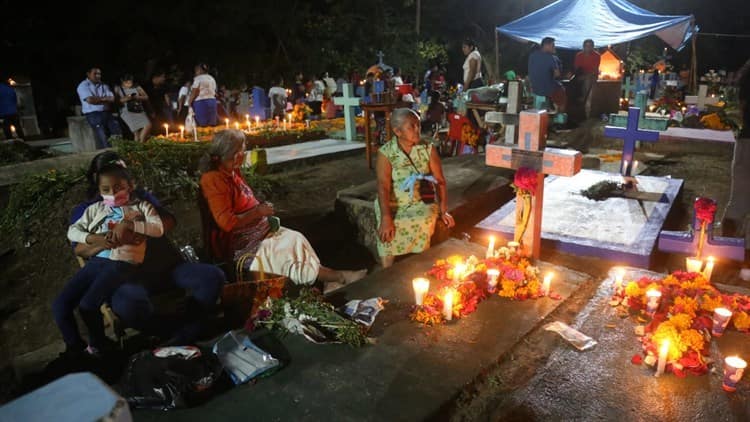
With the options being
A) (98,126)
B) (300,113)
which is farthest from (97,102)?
(300,113)

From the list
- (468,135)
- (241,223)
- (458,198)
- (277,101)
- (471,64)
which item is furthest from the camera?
(277,101)

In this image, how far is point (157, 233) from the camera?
382 centimetres

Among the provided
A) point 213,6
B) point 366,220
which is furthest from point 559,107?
point 213,6

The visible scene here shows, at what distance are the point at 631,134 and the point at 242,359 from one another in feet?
19.8

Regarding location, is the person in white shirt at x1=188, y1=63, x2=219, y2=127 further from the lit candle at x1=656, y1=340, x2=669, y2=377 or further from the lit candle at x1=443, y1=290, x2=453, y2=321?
the lit candle at x1=656, y1=340, x2=669, y2=377

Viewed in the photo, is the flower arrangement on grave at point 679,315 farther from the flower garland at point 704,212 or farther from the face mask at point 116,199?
the face mask at point 116,199

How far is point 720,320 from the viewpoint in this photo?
3.21m

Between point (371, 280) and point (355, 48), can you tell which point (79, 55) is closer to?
point (355, 48)

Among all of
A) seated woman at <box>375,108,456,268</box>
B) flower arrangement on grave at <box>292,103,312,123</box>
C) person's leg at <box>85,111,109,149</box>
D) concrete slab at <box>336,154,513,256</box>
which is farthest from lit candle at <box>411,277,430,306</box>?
flower arrangement on grave at <box>292,103,312,123</box>

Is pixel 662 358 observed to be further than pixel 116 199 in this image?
No

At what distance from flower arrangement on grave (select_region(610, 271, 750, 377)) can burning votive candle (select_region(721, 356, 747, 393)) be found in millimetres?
156

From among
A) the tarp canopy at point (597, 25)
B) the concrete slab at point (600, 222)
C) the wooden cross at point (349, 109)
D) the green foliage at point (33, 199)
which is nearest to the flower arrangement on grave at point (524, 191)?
the concrete slab at point (600, 222)

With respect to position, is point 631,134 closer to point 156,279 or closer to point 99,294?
point 156,279

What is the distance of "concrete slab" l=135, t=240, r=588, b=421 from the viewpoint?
2584 millimetres
